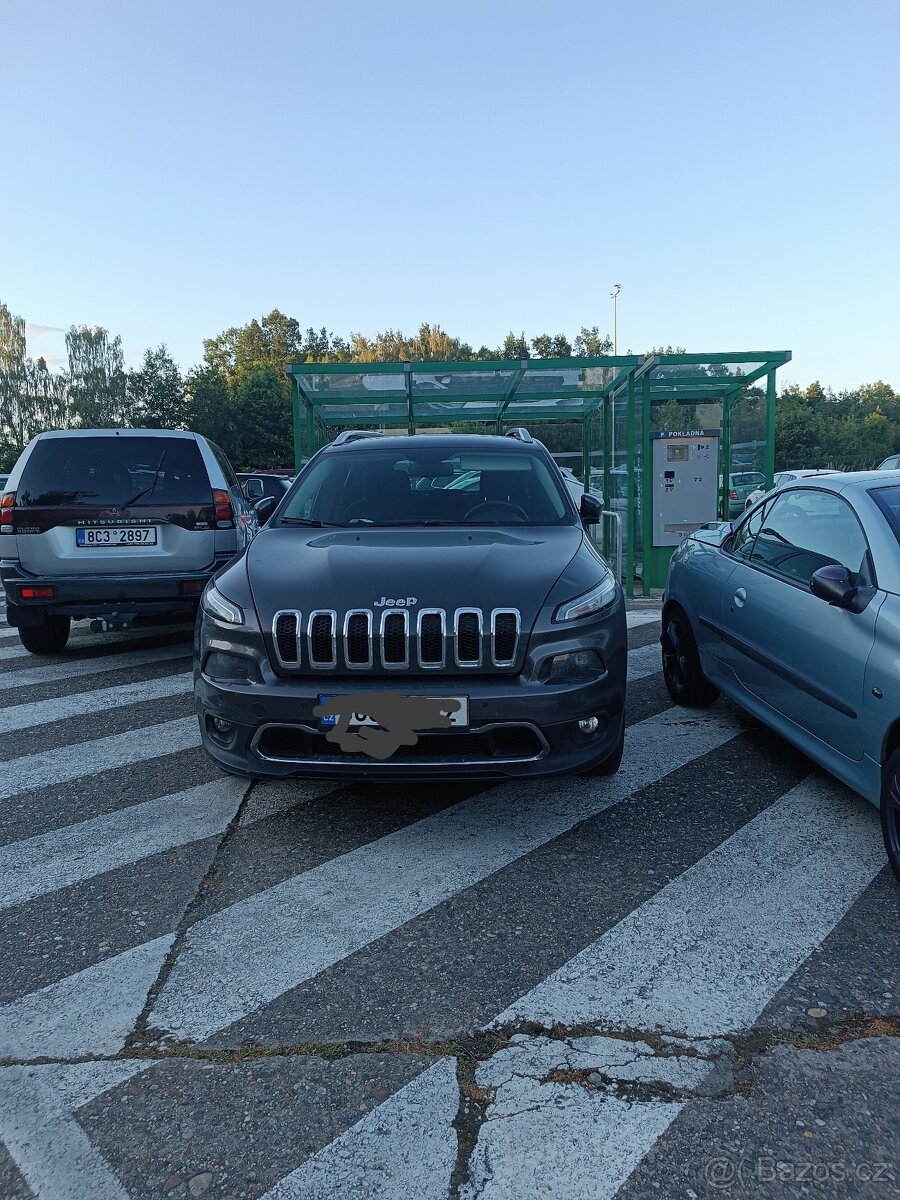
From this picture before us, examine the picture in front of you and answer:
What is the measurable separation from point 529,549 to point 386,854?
1.50 m

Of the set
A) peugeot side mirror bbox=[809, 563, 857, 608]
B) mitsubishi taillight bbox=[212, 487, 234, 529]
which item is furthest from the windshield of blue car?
mitsubishi taillight bbox=[212, 487, 234, 529]

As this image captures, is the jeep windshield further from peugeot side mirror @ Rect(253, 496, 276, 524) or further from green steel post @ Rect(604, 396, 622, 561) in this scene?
green steel post @ Rect(604, 396, 622, 561)

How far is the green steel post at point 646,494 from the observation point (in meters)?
11.4

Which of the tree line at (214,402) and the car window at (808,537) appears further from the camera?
the tree line at (214,402)

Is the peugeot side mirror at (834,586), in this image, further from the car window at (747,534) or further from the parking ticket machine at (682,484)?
the parking ticket machine at (682,484)

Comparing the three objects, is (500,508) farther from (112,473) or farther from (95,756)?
(112,473)

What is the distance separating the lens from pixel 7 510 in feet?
22.9

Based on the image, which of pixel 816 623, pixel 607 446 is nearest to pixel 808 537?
pixel 816 623

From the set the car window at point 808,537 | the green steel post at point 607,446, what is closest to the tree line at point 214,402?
the green steel post at point 607,446

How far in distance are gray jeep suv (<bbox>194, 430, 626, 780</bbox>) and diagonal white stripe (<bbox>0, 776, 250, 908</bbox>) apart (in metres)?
0.45

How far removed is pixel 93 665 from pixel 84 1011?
17.3 feet

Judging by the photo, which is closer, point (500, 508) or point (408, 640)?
point (408, 640)

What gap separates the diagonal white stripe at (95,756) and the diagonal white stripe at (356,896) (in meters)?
1.85

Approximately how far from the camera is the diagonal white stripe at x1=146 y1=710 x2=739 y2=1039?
8.82ft
